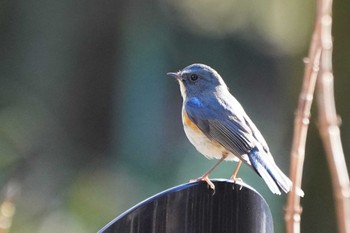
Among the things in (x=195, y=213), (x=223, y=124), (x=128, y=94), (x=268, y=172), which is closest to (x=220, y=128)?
(x=223, y=124)

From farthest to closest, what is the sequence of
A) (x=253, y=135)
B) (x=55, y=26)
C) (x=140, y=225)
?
(x=55, y=26), (x=253, y=135), (x=140, y=225)

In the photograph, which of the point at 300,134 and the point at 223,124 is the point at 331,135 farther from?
the point at 223,124

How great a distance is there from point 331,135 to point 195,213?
22.9 inches

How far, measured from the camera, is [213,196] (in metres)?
2.36

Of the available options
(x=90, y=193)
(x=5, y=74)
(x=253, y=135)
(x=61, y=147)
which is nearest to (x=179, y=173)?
(x=90, y=193)

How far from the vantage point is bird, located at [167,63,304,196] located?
11.6 ft

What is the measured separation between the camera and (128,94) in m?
7.86

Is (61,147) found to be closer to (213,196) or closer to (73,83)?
(73,83)

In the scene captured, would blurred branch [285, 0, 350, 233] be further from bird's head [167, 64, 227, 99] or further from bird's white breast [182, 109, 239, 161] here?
bird's head [167, 64, 227, 99]

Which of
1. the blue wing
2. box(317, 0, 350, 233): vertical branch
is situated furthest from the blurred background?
box(317, 0, 350, 233): vertical branch

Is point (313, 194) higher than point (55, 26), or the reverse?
point (55, 26)

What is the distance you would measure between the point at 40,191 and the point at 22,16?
2042mm

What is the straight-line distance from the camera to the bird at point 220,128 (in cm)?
354

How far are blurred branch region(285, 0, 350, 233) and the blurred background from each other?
169 inches
